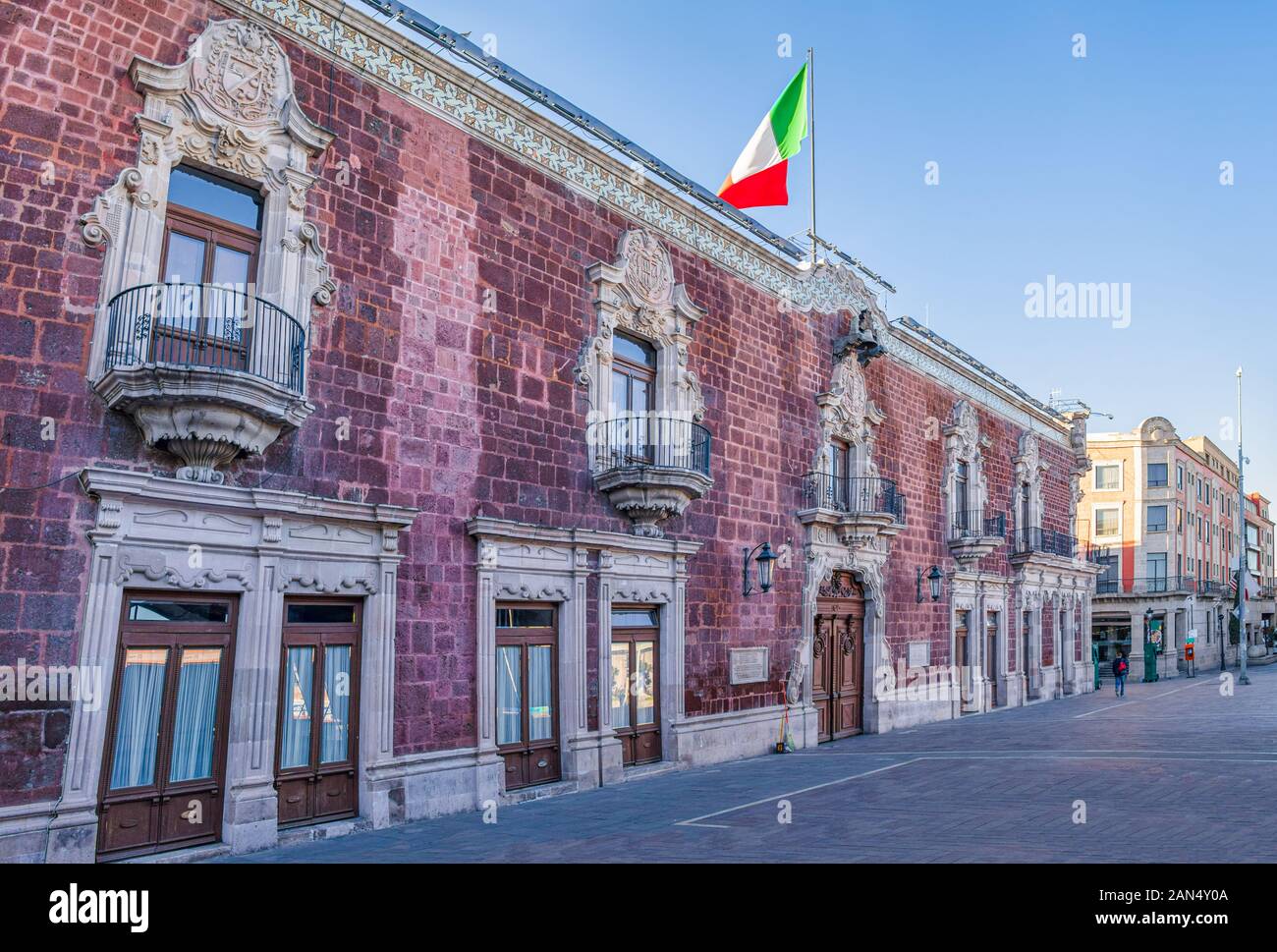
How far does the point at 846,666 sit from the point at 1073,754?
520cm

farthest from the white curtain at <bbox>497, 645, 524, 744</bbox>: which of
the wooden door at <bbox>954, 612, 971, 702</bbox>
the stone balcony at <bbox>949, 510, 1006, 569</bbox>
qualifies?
the wooden door at <bbox>954, 612, 971, 702</bbox>

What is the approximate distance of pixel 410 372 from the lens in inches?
441

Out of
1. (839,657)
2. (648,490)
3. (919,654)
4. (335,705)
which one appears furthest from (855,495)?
(335,705)

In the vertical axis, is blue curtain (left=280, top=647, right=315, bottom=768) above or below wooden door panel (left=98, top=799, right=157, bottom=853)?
above

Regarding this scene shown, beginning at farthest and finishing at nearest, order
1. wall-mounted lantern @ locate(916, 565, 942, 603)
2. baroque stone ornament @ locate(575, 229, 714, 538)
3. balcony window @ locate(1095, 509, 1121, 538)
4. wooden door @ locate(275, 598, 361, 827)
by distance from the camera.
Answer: balcony window @ locate(1095, 509, 1121, 538)
wall-mounted lantern @ locate(916, 565, 942, 603)
baroque stone ornament @ locate(575, 229, 714, 538)
wooden door @ locate(275, 598, 361, 827)

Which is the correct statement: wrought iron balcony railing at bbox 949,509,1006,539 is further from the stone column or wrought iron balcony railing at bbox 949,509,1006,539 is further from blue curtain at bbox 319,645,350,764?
blue curtain at bbox 319,645,350,764

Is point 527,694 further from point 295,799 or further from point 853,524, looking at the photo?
point 853,524

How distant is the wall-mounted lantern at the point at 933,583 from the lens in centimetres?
2227

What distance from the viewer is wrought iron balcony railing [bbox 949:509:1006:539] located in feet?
80.1

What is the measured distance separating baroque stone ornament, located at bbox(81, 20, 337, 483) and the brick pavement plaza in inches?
156

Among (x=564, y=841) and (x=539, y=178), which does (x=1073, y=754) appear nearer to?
(x=564, y=841)

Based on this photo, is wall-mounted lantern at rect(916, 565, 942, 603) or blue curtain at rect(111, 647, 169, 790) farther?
wall-mounted lantern at rect(916, 565, 942, 603)

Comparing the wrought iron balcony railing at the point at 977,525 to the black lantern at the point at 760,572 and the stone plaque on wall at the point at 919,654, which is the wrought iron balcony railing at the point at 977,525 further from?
the black lantern at the point at 760,572
